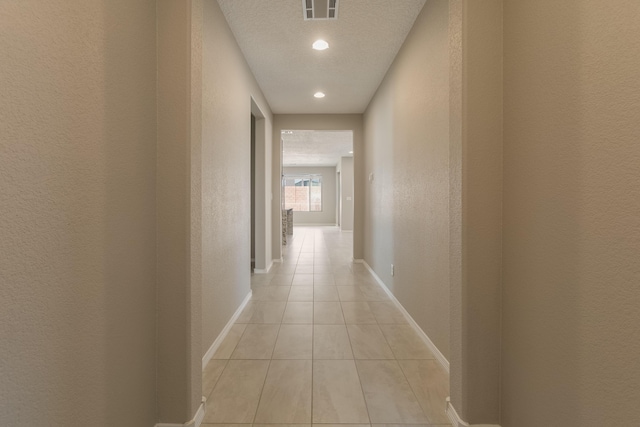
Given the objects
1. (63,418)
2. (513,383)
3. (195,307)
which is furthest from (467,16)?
(63,418)

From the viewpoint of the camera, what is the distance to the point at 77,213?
3.11 ft

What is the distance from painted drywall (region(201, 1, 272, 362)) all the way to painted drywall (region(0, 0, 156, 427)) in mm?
741

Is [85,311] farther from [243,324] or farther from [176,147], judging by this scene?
[243,324]

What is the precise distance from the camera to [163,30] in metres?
1.38

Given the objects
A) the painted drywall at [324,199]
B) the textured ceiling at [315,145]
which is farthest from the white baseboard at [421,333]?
the painted drywall at [324,199]

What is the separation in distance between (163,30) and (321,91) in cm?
303

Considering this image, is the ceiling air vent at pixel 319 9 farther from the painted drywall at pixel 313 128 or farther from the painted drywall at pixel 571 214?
the painted drywall at pixel 313 128

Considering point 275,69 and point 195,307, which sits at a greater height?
point 275,69

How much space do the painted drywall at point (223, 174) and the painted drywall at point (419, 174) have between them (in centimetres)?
161

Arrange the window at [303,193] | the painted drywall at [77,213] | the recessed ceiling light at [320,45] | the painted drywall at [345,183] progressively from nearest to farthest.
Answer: the painted drywall at [77,213] < the recessed ceiling light at [320,45] < the painted drywall at [345,183] < the window at [303,193]

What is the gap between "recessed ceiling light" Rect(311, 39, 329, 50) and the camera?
112 inches

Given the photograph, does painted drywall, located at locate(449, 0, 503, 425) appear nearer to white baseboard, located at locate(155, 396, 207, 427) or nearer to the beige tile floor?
the beige tile floor

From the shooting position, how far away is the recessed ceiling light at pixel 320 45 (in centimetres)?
284

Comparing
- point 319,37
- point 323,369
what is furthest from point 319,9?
point 323,369
